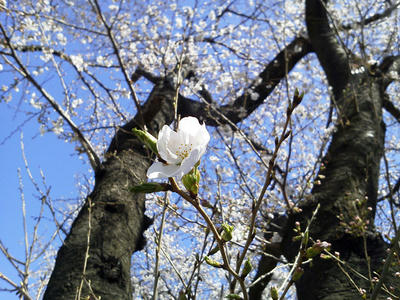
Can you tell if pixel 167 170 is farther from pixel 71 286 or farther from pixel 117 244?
pixel 117 244

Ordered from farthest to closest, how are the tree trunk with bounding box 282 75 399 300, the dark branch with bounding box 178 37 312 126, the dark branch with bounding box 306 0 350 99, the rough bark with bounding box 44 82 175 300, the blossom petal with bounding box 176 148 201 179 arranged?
the dark branch with bounding box 178 37 312 126 < the dark branch with bounding box 306 0 350 99 < the rough bark with bounding box 44 82 175 300 < the tree trunk with bounding box 282 75 399 300 < the blossom petal with bounding box 176 148 201 179

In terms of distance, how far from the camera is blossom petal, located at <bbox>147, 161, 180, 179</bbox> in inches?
26.8

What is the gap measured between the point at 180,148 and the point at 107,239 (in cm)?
178

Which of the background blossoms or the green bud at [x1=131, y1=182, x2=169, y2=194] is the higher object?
the background blossoms

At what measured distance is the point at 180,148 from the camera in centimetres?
77

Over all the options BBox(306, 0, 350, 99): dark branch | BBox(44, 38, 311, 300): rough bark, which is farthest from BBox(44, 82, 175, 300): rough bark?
BBox(306, 0, 350, 99): dark branch

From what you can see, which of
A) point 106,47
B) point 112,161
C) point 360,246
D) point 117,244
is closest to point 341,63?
point 360,246

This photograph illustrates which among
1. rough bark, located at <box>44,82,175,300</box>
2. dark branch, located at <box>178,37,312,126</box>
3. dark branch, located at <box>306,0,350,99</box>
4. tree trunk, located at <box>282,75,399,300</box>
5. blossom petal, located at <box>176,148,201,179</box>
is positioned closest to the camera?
blossom petal, located at <box>176,148,201,179</box>

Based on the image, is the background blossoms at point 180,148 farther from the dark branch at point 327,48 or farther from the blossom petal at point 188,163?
the dark branch at point 327,48

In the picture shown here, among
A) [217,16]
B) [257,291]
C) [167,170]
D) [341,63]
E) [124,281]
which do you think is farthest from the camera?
[217,16]

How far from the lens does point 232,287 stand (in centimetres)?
77

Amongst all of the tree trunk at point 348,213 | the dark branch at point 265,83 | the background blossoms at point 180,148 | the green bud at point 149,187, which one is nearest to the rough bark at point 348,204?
the tree trunk at point 348,213

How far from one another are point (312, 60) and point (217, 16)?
2.55 meters

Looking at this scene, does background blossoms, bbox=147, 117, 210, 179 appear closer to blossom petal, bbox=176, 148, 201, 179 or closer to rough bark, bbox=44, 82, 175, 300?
blossom petal, bbox=176, 148, 201, 179
